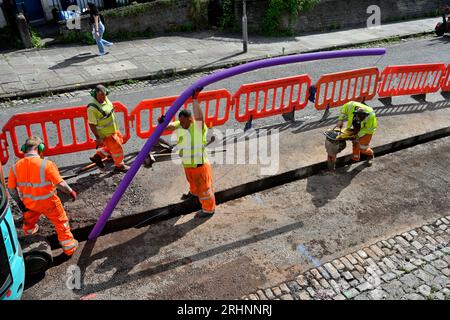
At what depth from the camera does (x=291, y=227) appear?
6379 millimetres

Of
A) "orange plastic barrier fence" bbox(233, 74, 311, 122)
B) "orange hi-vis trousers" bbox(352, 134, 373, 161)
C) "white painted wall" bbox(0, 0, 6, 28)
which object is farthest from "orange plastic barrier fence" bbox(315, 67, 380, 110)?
"white painted wall" bbox(0, 0, 6, 28)

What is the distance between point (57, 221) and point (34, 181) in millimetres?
671

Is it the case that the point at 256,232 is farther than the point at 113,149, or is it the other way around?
the point at 113,149

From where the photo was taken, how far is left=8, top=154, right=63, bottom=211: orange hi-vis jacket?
5125mm

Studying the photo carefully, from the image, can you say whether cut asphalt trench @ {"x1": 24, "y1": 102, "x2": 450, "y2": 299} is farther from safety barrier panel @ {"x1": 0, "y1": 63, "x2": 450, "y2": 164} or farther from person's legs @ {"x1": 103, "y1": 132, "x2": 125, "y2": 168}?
safety barrier panel @ {"x1": 0, "y1": 63, "x2": 450, "y2": 164}

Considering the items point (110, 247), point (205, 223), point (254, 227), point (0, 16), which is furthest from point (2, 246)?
point (0, 16)

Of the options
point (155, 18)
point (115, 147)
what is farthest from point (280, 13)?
Answer: point (115, 147)

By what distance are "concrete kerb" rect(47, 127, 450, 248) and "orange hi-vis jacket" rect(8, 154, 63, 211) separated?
82 cm

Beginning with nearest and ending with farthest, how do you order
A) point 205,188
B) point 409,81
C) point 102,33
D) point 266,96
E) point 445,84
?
1. point 205,188
2. point 266,96
3. point 409,81
4. point 445,84
5. point 102,33

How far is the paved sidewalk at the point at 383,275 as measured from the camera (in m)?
5.23

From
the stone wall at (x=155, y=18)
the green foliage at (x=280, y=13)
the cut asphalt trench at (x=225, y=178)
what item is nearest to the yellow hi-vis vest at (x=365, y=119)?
the cut asphalt trench at (x=225, y=178)

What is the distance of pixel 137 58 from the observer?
44.6 ft

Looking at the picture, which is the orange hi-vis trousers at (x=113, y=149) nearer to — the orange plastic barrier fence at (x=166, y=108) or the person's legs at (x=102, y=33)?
the orange plastic barrier fence at (x=166, y=108)

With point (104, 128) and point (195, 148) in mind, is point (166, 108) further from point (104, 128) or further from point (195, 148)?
point (195, 148)
